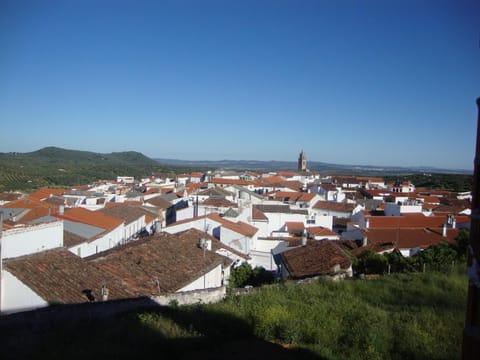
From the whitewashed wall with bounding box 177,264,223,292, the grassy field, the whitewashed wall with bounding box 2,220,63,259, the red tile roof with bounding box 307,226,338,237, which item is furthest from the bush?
Result: the red tile roof with bounding box 307,226,338,237

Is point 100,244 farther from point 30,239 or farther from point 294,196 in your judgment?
point 294,196

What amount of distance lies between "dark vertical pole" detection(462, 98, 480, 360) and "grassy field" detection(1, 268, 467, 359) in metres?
3.43

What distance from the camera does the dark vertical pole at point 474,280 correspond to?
3.49 metres

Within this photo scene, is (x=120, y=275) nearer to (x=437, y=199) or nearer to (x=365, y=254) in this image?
(x=365, y=254)

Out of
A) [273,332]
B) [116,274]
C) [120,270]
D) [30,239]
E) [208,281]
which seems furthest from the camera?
[208,281]

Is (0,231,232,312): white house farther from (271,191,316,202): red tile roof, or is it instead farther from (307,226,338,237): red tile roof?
(271,191,316,202): red tile roof

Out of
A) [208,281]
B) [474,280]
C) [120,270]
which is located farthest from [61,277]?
[474,280]

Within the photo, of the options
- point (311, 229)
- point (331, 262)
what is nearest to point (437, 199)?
point (311, 229)

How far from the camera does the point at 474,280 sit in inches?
139

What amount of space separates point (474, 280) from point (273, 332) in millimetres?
4744

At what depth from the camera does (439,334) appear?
7402 mm

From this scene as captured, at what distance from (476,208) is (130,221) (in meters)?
30.3

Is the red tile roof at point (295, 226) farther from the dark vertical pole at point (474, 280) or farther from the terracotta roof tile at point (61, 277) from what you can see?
the dark vertical pole at point (474, 280)

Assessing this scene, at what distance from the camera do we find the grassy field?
666cm
